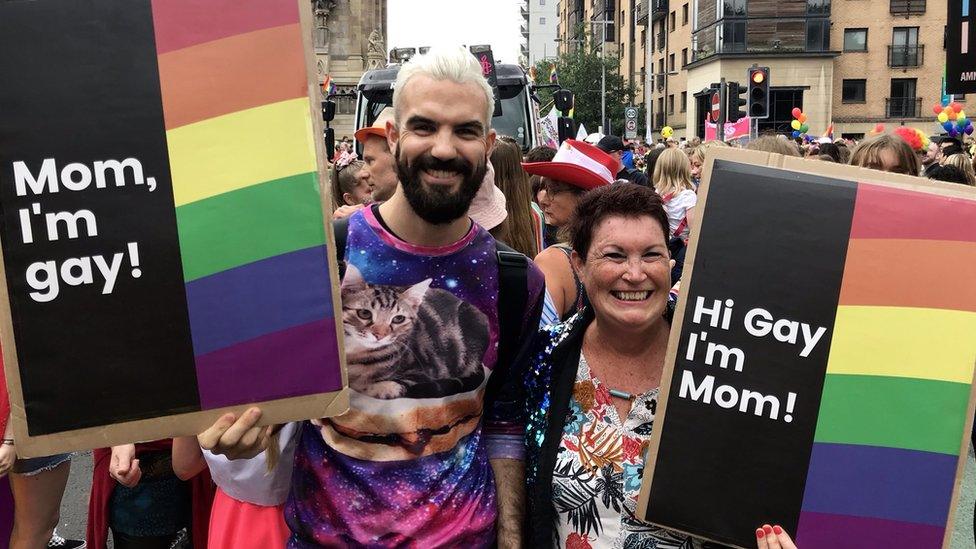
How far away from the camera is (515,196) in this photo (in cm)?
429

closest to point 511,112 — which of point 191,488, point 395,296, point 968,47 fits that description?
point 968,47

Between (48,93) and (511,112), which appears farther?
(511,112)

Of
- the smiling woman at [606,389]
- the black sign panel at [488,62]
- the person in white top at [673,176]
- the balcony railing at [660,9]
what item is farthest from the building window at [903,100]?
the smiling woman at [606,389]

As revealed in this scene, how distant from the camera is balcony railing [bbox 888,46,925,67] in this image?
43.2 meters

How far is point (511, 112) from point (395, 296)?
33.9 feet

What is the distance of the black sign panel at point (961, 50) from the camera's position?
6828 mm

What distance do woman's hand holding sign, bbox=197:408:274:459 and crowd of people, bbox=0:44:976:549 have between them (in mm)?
359

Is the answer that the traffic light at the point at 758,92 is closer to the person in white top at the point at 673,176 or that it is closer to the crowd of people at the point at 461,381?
the person in white top at the point at 673,176

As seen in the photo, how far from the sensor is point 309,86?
6.15ft

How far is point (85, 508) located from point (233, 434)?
376cm

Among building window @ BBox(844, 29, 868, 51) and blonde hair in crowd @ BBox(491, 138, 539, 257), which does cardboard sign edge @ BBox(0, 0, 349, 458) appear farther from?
building window @ BBox(844, 29, 868, 51)

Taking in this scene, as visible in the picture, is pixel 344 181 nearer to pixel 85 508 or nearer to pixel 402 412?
pixel 85 508

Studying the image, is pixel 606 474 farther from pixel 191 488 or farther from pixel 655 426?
pixel 191 488

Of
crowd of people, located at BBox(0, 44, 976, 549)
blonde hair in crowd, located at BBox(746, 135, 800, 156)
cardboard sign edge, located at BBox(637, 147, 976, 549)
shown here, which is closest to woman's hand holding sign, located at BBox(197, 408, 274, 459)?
crowd of people, located at BBox(0, 44, 976, 549)
